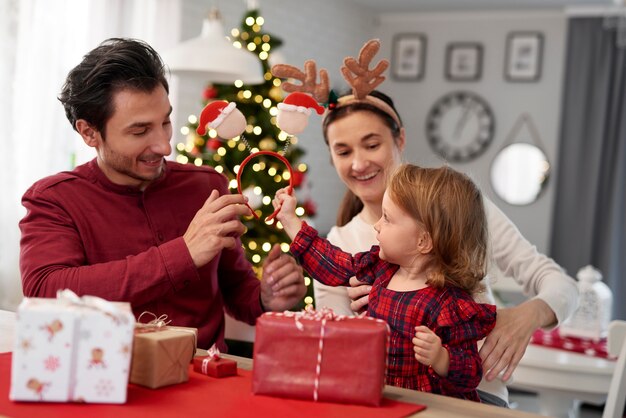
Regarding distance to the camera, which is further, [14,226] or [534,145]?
[534,145]

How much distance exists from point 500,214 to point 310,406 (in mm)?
1040

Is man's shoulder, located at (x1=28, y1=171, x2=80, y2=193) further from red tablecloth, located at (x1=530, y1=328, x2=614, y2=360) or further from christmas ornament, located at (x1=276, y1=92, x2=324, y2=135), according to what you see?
red tablecloth, located at (x1=530, y1=328, x2=614, y2=360)

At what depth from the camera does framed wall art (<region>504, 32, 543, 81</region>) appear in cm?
733

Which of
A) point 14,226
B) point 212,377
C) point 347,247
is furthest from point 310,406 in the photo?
point 14,226

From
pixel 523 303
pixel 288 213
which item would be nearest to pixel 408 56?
pixel 523 303

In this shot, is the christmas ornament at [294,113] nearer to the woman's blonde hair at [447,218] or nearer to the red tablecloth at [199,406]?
the woman's blonde hair at [447,218]

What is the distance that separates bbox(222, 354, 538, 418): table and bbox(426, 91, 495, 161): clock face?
21.1 ft

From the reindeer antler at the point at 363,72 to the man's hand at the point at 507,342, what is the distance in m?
0.64

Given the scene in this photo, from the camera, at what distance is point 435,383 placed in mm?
1473

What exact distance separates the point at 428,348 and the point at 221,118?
0.60 meters

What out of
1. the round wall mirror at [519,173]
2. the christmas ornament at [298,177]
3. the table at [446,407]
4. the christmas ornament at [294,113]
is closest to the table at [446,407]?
the table at [446,407]

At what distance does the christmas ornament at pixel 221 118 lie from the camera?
5.23 feet

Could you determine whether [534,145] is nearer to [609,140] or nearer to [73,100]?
[609,140]

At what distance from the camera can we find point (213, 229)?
161cm
